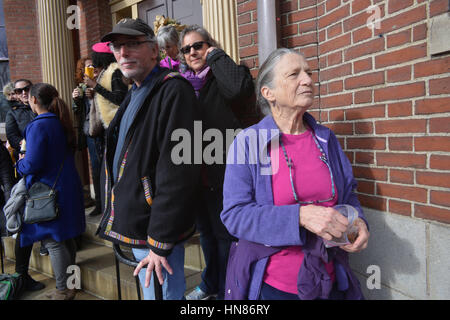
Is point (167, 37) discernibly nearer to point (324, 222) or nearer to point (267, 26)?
point (267, 26)

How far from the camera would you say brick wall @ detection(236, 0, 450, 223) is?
160 cm

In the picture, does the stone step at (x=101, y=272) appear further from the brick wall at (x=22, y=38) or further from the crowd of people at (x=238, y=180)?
the brick wall at (x=22, y=38)

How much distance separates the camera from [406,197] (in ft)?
5.81

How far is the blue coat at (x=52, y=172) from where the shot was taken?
2777mm

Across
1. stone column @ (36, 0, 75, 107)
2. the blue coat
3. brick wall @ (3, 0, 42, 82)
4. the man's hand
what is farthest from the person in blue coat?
brick wall @ (3, 0, 42, 82)

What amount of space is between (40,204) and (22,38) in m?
6.77

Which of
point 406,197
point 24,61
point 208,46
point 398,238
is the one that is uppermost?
point 24,61

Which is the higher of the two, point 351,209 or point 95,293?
point 351,209

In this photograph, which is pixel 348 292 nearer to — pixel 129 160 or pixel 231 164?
pixel 231 164

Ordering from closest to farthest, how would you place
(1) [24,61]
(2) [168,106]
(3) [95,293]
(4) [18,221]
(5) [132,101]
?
(2) [168,106], (5) [132,101], (4) [18,221], (3) [95,293], (1) [24,61]

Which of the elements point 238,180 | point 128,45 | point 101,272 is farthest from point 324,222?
point 101,272

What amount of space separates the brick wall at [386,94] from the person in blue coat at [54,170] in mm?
2248

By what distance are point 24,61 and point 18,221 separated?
638 centimetres

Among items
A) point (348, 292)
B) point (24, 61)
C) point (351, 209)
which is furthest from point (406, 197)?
point (24, 61)
